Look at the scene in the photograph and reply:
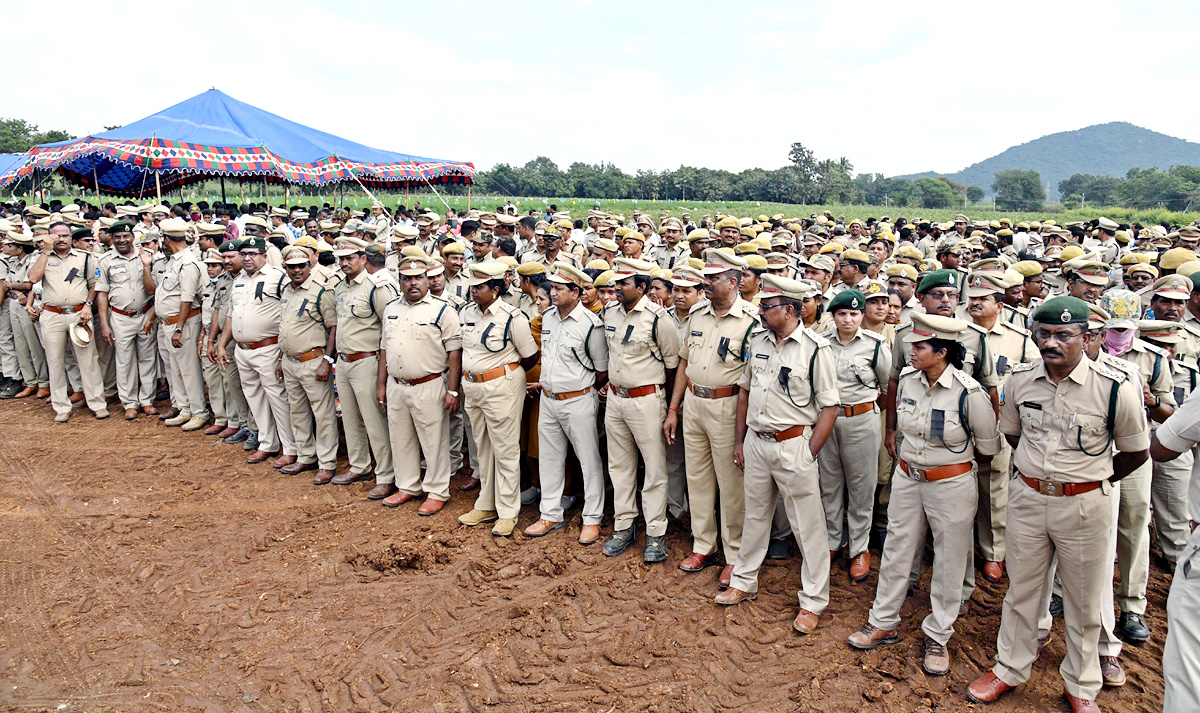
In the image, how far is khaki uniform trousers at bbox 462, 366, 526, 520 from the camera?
19.1ft

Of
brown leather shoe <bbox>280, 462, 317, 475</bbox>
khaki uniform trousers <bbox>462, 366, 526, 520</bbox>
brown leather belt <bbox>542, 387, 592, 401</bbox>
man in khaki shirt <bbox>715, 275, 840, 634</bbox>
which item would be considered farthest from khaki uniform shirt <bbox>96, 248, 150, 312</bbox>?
man in khaki shirt <bbox>715, 275, 840, 634</bbox>

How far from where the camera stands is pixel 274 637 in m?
4.53

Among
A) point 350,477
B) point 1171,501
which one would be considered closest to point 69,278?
point 350,477

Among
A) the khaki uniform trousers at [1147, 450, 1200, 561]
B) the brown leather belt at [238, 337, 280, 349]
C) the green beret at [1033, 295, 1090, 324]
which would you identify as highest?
the green beret at [1033, 295, 1090, 324]

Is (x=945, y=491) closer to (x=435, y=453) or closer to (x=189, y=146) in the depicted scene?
(x=435, y=453)

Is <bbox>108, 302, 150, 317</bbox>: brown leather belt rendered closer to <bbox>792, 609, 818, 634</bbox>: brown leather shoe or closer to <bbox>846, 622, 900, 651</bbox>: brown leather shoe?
<bbox>792, 609, 818, 634</bbox>: brown leather shoe

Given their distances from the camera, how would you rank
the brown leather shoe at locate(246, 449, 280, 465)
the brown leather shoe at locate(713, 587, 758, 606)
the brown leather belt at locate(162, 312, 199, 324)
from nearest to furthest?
the brown leather shoe at locate(713, 587, 758, 606) < the brown leather shoe at locate(246, 449, 280, 465) < the brown leather belt at locate(162, 312, 199, 324)

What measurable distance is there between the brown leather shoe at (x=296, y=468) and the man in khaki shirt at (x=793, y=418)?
4.90m

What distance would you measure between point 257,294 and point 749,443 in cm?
512

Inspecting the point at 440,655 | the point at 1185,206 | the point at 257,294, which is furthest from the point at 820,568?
the point at 1185,206

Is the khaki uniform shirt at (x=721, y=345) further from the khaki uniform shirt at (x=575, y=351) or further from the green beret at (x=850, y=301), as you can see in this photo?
the khaki uniform shirt at (x=575, y=351)

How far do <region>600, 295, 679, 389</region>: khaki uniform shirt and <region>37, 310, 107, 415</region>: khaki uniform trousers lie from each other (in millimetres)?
7509

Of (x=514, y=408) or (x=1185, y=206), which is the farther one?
(x=1185, y=206)

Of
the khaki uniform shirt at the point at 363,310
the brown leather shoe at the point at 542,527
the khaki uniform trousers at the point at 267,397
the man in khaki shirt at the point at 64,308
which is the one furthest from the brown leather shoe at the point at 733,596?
the man in khaki shirt at the point at 64,308
